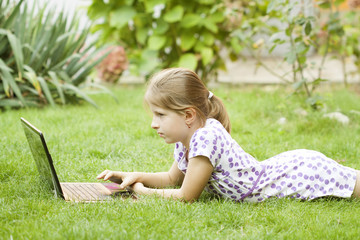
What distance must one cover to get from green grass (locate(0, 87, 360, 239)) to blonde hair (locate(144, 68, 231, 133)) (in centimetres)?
46

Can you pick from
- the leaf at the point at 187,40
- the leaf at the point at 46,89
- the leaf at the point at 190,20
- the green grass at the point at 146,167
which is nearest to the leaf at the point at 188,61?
the leaf at the point at 187,40

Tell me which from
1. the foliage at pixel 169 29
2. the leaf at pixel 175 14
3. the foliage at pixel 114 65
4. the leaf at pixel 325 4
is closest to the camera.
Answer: the leaf at pixel 325 4

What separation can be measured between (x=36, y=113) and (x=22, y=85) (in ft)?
1.49

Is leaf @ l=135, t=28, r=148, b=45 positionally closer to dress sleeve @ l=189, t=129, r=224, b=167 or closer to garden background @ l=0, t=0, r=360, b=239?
garden background @ l=0, t=0, r=360, b=239

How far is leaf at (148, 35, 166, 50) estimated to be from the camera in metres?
6.18

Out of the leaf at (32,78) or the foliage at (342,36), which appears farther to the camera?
the foliage at (342,36)

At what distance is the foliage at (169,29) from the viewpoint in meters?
6.11

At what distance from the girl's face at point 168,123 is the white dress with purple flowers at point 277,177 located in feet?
0.44

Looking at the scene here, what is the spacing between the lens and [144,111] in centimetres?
488

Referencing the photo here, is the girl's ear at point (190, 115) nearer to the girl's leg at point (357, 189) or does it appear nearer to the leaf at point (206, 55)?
the girl's leg at point (357, 189)

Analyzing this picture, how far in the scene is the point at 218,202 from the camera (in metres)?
2.35

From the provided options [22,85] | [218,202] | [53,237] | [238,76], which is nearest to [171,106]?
[218,202]

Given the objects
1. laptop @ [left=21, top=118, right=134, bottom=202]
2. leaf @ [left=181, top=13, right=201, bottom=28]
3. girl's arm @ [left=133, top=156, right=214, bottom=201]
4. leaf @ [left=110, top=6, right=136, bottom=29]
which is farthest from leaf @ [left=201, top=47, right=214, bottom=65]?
girl's arm @ [left=133, top=156, right=214, bottom=201]

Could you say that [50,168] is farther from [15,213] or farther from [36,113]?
[36,113]
